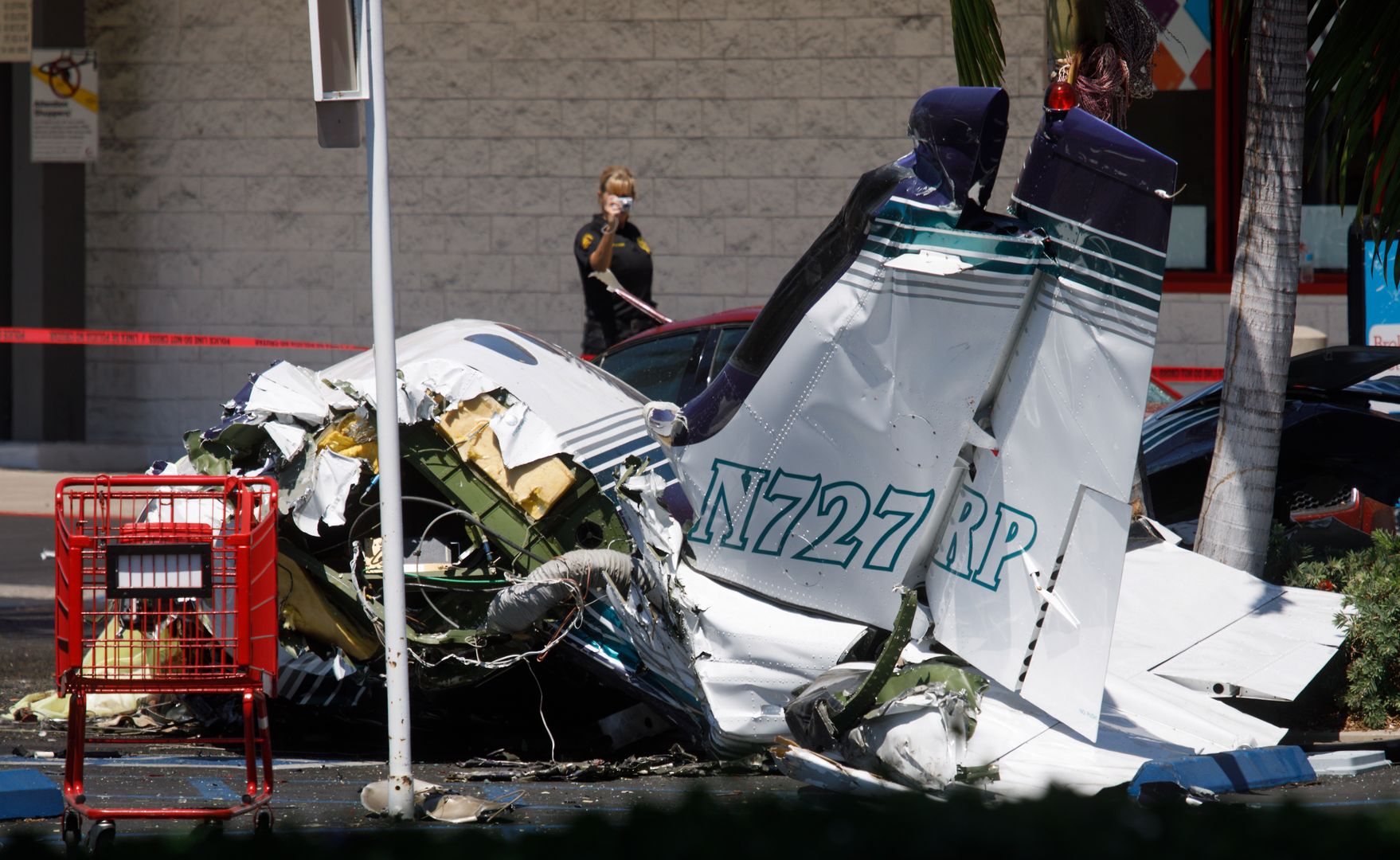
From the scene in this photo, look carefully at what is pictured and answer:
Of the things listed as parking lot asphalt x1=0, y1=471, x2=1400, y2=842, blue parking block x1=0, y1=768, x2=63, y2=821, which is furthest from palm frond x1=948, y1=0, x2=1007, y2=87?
blue parking block x1=0, y1=768, x2=63, y2=821

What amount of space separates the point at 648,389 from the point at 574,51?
584cm

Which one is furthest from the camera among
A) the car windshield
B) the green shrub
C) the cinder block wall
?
the cinder block wall

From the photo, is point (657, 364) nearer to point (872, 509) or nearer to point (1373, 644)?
point (872, 509)

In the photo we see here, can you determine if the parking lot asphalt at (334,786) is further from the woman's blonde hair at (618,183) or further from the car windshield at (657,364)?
the woman's blonde hair at (618,183)

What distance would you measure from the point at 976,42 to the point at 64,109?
9.27m

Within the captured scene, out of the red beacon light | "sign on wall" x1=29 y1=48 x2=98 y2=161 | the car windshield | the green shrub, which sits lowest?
the green shrub

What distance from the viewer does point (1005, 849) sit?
2195 mm

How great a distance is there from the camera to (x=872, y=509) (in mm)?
4910

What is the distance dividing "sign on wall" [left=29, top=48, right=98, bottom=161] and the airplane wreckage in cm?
865

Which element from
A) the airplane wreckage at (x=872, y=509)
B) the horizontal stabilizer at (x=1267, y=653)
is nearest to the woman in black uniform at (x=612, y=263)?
the airplane wreckage at (x=872, y=509)

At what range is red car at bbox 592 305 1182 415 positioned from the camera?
7.83 meters

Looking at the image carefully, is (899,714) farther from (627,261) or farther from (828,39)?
(828,39)

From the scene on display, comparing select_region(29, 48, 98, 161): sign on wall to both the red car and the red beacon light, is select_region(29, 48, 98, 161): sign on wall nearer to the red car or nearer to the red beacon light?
the red car

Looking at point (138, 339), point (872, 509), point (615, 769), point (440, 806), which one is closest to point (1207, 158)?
point (138, 339)
